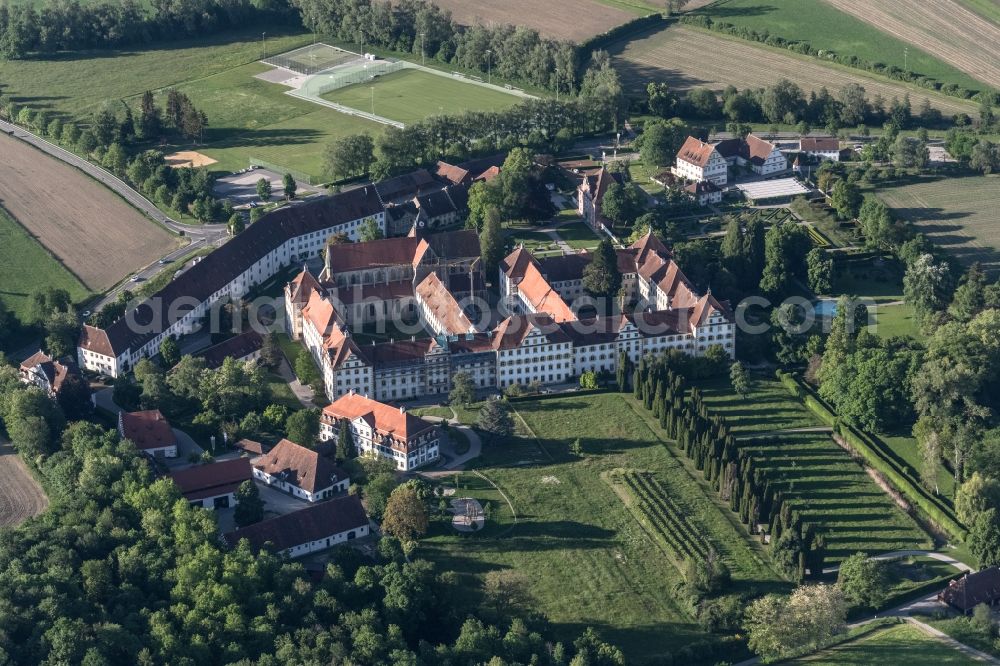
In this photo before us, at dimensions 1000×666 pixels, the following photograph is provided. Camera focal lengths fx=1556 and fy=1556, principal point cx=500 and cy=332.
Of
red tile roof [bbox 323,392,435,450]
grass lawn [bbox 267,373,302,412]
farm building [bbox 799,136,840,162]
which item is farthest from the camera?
farm building [bbox 799,136,840,162]

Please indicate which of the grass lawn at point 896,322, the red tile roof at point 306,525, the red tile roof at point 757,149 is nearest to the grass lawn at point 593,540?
the red tile roof at point 306,525

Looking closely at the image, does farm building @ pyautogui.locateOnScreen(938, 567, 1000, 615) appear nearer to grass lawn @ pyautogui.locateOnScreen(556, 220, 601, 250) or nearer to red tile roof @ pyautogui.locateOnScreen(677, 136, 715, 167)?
grass lawn @ pyautogui.locateOnScreen(556, 220, 601, 250)

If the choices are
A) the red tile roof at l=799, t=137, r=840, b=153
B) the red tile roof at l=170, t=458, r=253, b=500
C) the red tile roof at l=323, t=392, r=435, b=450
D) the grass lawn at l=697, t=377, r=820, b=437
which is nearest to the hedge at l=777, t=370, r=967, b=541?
the grass lawn at l=697, t=377, r=820, b=437

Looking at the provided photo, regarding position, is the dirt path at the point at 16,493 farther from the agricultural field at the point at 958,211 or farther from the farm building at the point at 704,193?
the agricultural field at the point at 958,211

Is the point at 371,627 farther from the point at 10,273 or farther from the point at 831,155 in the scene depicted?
the point at 831,155

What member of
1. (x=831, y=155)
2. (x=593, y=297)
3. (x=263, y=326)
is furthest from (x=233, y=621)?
(x=831, y=155)
